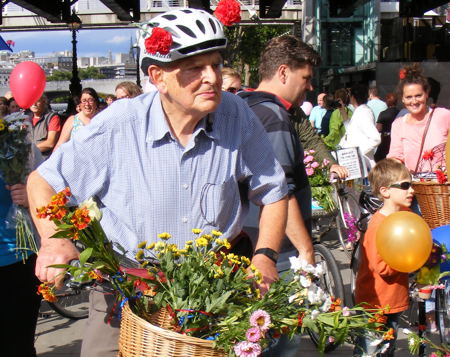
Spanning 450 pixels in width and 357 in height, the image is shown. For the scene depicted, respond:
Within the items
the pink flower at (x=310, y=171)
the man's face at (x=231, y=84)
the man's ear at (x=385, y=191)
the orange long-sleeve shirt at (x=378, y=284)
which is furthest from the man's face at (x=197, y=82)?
the pink flower at (x=310, y=171)

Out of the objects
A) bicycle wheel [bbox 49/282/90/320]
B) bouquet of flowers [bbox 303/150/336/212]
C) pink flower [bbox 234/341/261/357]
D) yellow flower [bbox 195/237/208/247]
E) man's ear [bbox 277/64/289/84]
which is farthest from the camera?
bouquet of flowers [bbox 303/150/336/212]

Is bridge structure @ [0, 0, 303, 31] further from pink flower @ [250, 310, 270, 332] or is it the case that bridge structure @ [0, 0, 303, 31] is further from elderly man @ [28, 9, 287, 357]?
pink flower @ [250, 310, 270, 332]

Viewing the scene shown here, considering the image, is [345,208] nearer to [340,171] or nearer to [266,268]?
[340,171]

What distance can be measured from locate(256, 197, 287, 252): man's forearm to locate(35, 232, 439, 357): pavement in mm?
2522

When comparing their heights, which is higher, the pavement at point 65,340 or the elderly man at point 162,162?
the elderly man at point 162,162

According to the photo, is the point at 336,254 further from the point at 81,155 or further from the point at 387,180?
the point at 81,155

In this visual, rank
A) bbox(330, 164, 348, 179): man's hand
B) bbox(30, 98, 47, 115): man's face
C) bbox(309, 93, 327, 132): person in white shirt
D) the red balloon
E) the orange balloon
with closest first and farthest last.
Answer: the orange balloon, bbox(330, 164, 348, 179): man's hand, the red balloon, bbox(30, 98, 47, 115): man's face, bbox(309, 93, 327, 132): person in white shirt

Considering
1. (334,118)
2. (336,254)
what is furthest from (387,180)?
(334,118)

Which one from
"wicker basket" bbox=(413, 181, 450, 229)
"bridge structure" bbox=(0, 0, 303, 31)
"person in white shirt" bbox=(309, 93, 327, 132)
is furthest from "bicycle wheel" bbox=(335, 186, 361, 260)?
"bridge structure" bbox=(0, 0, 303, 31)

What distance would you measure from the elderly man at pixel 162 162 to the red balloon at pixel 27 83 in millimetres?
4677

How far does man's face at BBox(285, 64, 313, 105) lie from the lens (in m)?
3.93

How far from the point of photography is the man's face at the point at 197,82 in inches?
98.3

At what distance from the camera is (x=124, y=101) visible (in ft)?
8.73

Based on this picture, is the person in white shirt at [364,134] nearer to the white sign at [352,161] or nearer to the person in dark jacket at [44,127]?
the white sign at [352,161]
